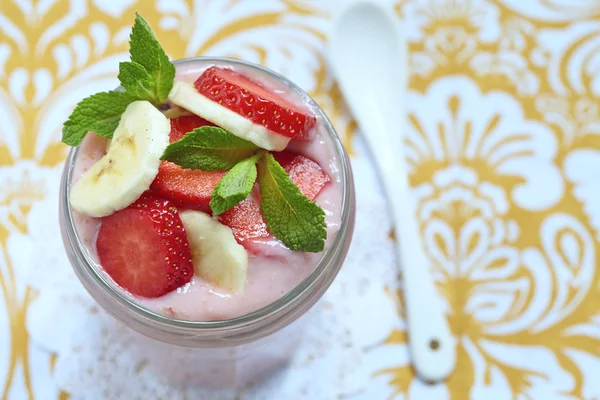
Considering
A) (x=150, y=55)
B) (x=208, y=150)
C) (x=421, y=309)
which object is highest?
(x=150, y=55)

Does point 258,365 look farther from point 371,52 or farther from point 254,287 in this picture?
point 371,52

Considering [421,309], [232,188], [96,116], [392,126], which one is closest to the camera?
[232,188]

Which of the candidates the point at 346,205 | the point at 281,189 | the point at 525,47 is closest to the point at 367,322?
the point at 346,205

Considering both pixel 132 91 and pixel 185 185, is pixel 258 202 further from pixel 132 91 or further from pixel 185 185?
pixel 132 91

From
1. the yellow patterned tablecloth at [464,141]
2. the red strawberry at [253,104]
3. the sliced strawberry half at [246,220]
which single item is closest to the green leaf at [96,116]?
the red strawberry at [253,104]

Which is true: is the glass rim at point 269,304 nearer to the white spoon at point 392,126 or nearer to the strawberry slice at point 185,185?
the strawberry slice at point 185,185

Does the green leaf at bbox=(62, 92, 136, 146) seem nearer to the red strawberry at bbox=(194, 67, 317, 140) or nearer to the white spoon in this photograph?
the red strawberry at bbox=(194, 67, 317, 140)

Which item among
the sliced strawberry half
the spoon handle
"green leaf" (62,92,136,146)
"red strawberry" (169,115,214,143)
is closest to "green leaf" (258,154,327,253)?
the sliced strawberry half

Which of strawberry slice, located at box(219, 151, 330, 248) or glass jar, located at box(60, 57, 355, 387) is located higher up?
strawberry slice, located at box(219, 151, 330, 248)

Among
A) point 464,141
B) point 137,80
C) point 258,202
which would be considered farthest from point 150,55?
point 464,141
